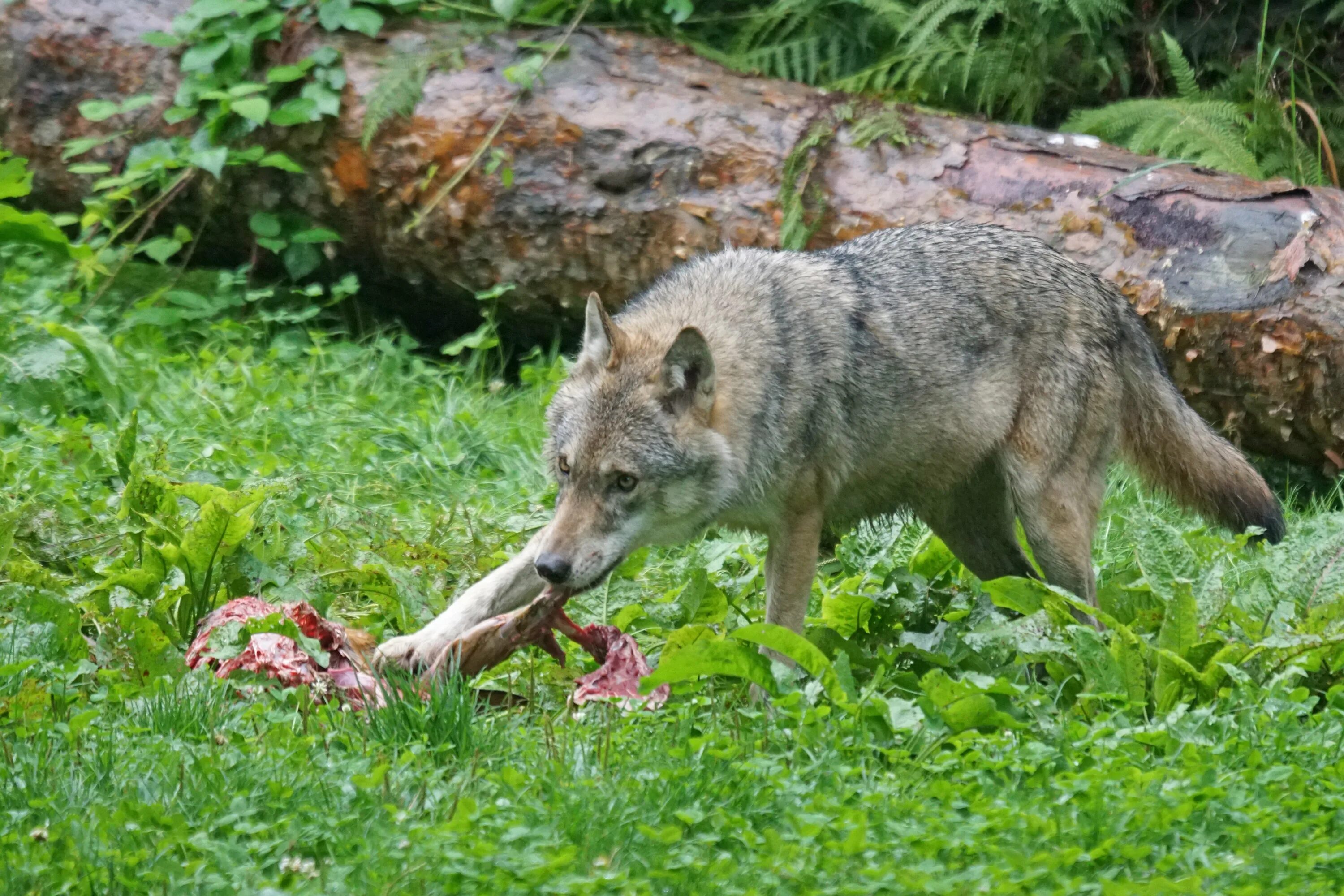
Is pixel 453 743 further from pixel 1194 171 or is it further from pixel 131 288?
pixel 131 288

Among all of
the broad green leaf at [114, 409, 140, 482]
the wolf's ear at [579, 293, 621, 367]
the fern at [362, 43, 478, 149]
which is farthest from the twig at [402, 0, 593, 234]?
the wolf's ear at [579, 293, 621, 367]

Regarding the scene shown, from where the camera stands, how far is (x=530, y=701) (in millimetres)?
4762

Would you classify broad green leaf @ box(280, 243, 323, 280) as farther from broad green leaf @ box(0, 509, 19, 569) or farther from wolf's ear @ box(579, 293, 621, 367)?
wolf's ear @ box(579, 293, 621, 367)

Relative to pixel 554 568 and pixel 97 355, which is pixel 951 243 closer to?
pixel 554 568

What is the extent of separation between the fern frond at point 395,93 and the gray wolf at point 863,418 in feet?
10.8

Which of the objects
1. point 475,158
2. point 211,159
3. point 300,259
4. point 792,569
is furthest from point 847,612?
point 211,159

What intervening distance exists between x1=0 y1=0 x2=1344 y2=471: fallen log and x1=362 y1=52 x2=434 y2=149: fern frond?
0.07 m

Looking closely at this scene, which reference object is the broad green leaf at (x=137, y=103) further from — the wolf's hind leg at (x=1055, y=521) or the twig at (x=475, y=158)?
the wolf's hind leg at (x=1055, y=521)

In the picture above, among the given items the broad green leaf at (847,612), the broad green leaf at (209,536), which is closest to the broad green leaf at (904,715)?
the broad green leaf at (847,612)

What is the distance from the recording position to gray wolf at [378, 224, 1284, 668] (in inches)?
200

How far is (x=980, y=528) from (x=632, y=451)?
1779 millimetres

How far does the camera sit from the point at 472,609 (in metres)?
5.21

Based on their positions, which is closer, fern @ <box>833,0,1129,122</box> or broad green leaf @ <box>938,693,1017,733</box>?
broad green leaf @ <box>938,693,1017,733</box>

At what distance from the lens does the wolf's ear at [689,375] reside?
4.99 m
